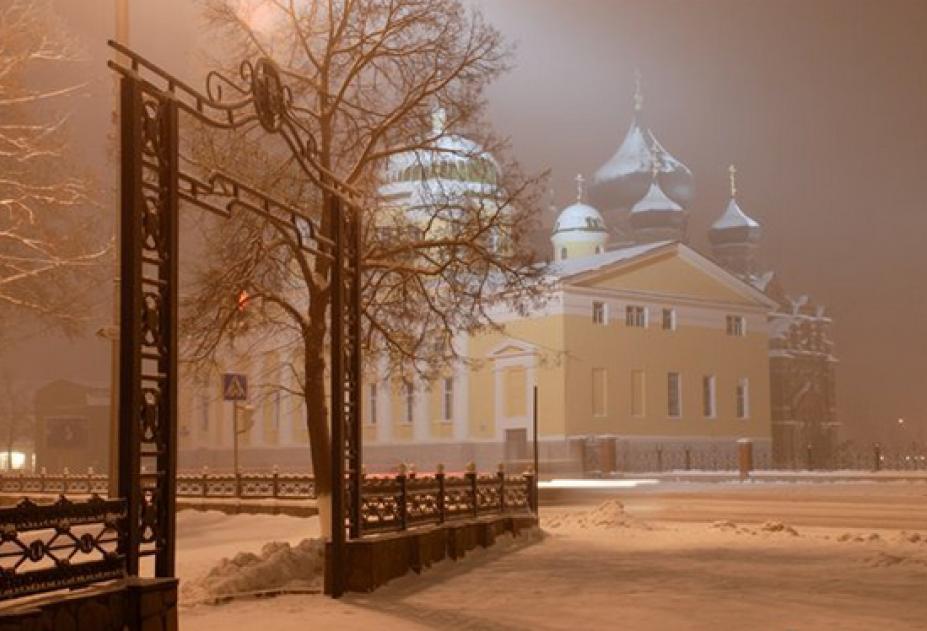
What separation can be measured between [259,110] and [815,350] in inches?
2676

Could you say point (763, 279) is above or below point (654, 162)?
below

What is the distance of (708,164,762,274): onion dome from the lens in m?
81.0

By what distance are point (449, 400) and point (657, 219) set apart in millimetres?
24690

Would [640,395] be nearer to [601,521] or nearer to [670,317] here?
[670,317]

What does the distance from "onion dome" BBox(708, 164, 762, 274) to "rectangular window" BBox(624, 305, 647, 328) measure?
2340 centimetres

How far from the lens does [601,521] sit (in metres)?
22.8

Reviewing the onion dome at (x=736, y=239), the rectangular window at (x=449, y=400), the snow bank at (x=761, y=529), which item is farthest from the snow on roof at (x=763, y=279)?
the snow bank at (x=761, y=529)

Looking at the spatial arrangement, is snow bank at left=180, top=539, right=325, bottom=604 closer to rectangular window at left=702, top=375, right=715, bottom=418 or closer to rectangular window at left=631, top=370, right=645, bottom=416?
rectangular window at left=631, top=370, right=645, bottom=416

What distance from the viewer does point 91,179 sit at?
72.4 ft

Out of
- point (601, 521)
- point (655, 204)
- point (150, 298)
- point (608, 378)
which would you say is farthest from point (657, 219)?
point (150, 298)

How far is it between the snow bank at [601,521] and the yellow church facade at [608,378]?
2828cm

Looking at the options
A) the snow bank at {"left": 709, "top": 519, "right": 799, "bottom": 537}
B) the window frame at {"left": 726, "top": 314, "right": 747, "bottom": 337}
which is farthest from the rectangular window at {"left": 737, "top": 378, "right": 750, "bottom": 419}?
the snow bank at {"left": 709, "top": 519, "right": 799, "bottom": 537}

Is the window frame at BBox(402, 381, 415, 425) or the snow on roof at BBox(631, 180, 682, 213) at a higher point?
the snow on roof at BBox(631, 180, 682, 213)

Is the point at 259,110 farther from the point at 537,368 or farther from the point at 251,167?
the point at 537,368
